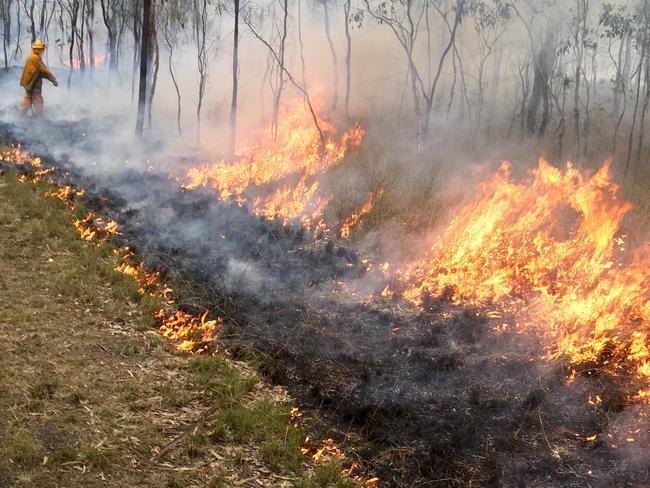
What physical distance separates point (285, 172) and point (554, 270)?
28.6 ft

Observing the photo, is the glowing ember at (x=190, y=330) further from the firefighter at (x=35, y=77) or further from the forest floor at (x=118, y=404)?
the firefighter at (x=35, y=77)

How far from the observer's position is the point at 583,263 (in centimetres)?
820

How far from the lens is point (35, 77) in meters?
16.1

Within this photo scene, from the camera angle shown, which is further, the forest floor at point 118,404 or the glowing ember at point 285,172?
the glowing ember at point 285,172

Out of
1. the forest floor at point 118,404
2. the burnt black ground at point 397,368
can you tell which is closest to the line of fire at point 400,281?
the burnt black ground at point 397,368

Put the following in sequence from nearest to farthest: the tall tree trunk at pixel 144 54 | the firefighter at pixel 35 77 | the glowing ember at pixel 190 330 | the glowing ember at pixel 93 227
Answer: the glowing ember at pixel 190 330
the glowing ember at pixel 93 227
the tall tree trunk at pixel 144 54
the firefighter at pixel 35 77

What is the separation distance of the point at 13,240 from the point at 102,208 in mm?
2888

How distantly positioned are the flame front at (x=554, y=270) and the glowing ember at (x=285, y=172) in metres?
3.44

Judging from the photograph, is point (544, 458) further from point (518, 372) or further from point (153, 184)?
point (153, 184)

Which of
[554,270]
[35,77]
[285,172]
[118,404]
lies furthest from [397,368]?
[35,77]

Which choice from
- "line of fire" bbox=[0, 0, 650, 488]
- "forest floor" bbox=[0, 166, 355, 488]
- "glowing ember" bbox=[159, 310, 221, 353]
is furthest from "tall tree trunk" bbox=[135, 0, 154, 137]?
"glowing ember" bbox=[159, 310, 221, 353]

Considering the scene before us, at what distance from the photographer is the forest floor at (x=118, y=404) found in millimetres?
4227

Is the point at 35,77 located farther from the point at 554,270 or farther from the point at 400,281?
the point at 554,270

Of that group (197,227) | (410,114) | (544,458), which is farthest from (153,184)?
(410,114)
